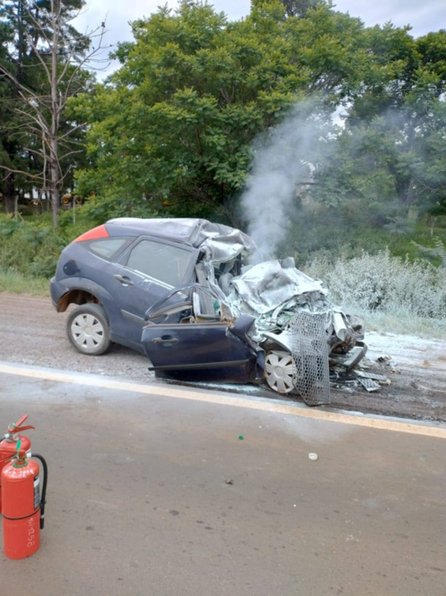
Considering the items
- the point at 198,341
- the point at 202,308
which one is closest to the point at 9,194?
the point at 202,308

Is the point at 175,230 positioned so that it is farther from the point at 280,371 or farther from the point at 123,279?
the point at 280,371

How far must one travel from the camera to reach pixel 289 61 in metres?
11.5

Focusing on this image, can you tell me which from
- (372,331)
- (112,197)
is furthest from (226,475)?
(112,197)

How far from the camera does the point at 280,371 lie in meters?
4.46

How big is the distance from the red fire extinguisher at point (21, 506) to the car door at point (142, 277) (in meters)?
2.79

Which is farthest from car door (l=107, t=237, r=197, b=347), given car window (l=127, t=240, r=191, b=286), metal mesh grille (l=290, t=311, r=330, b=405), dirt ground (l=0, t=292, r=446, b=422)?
metal mesh grille (l=290, t=311, r=330, b=405)

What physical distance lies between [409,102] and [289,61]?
343 centimetres

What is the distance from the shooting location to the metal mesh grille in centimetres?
425

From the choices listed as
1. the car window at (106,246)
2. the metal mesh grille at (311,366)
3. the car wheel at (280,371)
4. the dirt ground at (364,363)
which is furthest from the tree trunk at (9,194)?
the metal mesh grille at (311,366)

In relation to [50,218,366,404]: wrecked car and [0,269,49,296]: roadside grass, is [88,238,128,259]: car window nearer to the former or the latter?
[50,218,366,404]: wrecked car

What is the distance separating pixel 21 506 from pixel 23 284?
310 inches

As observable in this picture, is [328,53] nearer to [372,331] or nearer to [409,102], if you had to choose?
[409,102]

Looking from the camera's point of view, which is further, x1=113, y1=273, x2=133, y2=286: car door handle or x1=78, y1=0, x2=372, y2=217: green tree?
x1=78, y1=0, x2=372, y2=217: green tree

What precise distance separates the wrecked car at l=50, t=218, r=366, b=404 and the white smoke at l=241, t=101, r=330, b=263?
4.86 m
